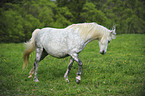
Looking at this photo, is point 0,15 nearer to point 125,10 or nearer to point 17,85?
point 17,85

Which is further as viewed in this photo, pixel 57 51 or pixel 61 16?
pixel 61 16

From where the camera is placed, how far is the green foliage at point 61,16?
1163 inches

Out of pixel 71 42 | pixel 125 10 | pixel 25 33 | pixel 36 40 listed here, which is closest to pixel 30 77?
pixel 36 40

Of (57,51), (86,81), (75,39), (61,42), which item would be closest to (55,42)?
(61,42)

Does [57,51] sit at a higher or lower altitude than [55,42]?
lower

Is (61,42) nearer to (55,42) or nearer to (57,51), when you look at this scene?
(55,42)

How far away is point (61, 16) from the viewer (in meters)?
35.7

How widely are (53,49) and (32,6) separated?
102 feet

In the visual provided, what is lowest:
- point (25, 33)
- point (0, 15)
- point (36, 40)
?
point (25, 33)

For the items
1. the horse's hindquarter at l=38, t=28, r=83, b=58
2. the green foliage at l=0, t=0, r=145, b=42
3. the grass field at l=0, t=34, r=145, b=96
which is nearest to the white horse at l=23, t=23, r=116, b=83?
the horse's hindquarter at l=38, t=28, r=83, b=58

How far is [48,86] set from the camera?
5605 millimetres

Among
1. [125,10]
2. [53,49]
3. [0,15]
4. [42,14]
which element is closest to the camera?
[53,49]

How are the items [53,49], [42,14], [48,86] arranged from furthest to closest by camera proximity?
[42,14] < [53,49] < [48,86]

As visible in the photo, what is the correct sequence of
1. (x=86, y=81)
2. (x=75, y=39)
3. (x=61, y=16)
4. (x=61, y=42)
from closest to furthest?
(x=75, y=39) < (x=61, y=42) < (x=86, y=81) < (x=61, y=16)
